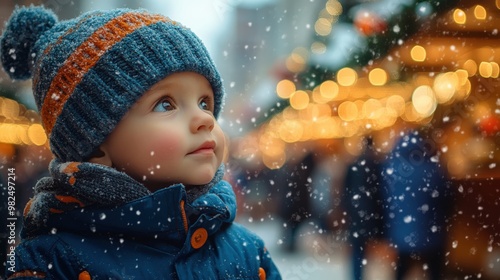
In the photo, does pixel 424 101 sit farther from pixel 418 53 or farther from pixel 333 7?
pixel 333 7

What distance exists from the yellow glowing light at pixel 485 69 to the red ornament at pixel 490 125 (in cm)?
51

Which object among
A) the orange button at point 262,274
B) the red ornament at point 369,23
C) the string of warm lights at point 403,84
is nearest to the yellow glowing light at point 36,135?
the orange button at point 262,274

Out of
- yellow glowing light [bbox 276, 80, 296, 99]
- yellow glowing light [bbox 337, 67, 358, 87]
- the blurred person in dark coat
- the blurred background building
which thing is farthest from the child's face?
yellow glowing light [bbox 276, 80, 296, 99]

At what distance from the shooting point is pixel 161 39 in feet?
5.02

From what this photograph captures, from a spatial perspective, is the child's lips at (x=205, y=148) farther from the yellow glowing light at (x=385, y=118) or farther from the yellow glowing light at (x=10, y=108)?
the yellow glowing light at (x=385, y=118)

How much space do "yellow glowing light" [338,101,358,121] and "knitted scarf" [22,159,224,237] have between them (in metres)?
7.58

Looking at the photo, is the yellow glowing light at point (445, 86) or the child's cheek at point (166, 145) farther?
the yellow glowing light at point (445, 86)

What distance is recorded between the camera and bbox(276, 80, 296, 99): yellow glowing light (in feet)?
26.6

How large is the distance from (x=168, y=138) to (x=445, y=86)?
174 inches

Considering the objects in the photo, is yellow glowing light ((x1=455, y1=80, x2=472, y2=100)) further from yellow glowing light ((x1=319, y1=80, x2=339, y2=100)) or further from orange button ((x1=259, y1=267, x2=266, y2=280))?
orange button ((x1=259, y1=267, x2=266, y2=280))

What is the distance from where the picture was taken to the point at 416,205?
4062mm

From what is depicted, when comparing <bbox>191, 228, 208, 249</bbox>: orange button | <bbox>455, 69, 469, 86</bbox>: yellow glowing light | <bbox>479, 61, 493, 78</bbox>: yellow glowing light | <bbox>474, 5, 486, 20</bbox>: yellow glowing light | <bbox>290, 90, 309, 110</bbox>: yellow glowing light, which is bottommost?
<bbox>290, 90, 309, 110</bbox>: yellow glowing light

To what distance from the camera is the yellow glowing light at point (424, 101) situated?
5270 millimetres

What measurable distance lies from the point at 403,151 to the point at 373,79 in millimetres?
2352
